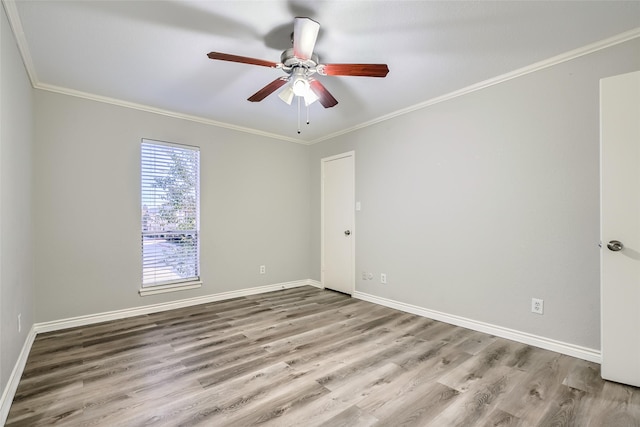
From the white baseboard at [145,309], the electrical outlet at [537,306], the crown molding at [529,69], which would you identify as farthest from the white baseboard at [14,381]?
the crown molding at [529,69]

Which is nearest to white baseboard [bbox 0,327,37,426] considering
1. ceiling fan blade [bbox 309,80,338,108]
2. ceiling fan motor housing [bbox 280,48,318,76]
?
ceiling fan motor housing [bbox 280,48,318,76]

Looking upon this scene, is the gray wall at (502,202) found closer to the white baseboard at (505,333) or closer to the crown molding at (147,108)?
the white baseboard at (505,333)

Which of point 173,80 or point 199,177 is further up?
point 173,80

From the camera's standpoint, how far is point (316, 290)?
4.79 m

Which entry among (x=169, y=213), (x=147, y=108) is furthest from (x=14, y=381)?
(x=147, y=108)

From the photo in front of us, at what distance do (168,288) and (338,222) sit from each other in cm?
250

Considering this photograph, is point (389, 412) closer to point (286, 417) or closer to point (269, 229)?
point (286, 417)

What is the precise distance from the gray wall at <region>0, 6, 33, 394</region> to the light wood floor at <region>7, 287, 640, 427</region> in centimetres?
37

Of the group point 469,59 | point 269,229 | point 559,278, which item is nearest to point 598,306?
point 559,278

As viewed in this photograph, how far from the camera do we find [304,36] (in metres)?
1.94

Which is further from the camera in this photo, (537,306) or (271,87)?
(537,306)

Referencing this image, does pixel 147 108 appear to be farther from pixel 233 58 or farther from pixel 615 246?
pixel 615 246

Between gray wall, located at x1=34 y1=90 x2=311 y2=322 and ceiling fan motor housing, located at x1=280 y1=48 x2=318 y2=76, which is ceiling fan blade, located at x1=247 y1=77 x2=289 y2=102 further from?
gray wall, located at x1=34 y1=90 x2=311 y2=322

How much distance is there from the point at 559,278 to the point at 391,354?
1.56 m
